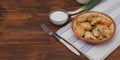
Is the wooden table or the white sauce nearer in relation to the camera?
the wooden table

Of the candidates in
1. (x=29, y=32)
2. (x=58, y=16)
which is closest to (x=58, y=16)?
(x=58, y=16)

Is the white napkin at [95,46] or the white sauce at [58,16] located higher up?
the white sauce at [58,16]

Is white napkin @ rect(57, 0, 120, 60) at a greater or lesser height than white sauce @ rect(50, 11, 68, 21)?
lesser

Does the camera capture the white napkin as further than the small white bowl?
No

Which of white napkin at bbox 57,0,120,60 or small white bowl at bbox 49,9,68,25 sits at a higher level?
small white bowl at bbox 49,9,68,25

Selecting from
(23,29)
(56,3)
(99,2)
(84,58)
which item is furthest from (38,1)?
(84,58)

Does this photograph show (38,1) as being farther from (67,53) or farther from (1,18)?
(67,53)

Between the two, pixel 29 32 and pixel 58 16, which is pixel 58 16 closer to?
pixel 58 16

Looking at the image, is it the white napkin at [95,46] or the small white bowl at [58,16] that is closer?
the white napkin at [95,46]

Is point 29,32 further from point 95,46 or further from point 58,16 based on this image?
point 95,46

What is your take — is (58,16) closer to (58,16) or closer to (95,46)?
(58,16)
